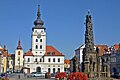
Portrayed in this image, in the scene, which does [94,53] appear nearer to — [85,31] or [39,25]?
[85,31]

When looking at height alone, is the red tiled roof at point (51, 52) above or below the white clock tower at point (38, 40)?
below

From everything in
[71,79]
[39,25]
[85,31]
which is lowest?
[71,79]

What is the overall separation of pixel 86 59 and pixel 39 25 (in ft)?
177

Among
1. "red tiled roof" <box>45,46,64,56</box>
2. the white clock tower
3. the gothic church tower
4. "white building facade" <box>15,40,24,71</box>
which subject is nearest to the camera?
the gothic church tower

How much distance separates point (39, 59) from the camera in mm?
100375

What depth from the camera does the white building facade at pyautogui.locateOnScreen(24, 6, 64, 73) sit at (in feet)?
327

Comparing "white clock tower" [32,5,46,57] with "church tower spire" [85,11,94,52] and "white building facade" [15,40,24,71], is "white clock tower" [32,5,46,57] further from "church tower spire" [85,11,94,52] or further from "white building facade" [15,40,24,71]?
"church tower spire" [85,11,94,52]

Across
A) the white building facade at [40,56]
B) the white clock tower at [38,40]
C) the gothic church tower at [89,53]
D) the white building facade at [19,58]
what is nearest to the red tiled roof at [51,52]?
the white building facade at [40,56]

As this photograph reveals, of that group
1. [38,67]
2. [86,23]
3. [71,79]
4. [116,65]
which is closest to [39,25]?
[38,67]

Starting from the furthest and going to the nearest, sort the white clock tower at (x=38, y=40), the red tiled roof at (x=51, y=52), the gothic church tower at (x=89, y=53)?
the red tiled roof at (x=51, y=52) → the white clock tower at (x=38, y=40) → the gothic church tower at (x=89, y=53)

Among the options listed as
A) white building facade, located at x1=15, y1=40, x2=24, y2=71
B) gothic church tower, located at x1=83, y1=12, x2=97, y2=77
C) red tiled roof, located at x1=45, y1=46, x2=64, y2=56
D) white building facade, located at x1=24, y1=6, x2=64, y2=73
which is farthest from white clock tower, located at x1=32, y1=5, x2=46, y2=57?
gothic church tower, located at x1=83, y1=12, x2=97, y2=77

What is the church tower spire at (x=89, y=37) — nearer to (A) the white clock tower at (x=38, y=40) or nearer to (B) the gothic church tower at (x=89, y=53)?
(B) the gothic church tower at (x=89, y=53)

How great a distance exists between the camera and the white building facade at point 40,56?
327 ft

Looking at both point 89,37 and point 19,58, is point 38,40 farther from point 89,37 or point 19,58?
point 89,37
